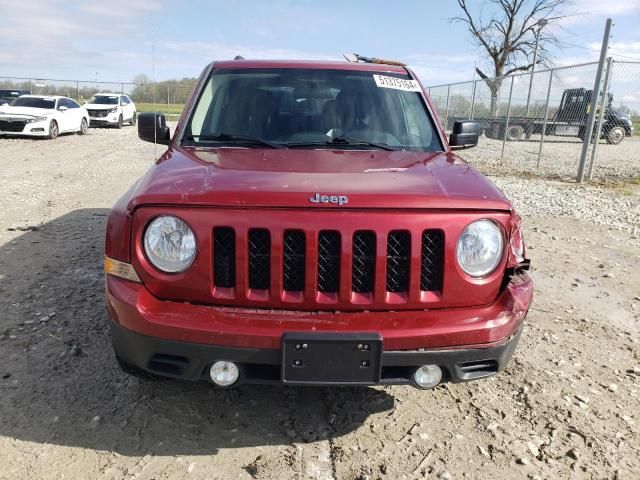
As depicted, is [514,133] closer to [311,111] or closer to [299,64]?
[299,64]

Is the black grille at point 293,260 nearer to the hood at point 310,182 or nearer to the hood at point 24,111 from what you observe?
the hood at point 310,182

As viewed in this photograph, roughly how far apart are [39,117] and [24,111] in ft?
1.76

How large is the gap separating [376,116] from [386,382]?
1.97m

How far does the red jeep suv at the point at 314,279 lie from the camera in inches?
86.2

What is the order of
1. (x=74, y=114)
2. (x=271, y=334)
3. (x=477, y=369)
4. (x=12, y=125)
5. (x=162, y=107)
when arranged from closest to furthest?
(x=271, y=334)
(x=477, y=369)
(x=12, y=125)
(x=74, y=114)
(x=162, y=107)

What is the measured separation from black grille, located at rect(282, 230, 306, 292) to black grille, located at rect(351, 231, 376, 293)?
8.6 inches

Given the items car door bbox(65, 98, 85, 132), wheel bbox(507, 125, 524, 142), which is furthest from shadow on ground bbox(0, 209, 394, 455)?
wheel bbox(507, 125, 524, 142)

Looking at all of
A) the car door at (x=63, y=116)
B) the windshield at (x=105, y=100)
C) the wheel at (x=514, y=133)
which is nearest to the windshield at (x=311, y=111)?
the car door at (x=63, y=116)

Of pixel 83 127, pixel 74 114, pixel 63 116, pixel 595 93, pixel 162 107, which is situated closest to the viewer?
pixel 595 93

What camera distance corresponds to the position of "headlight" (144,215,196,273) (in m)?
2.24

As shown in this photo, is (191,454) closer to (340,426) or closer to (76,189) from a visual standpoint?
(340,426)

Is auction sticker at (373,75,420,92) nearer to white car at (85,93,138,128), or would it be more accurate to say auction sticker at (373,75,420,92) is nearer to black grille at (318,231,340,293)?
black grille at (318,231,340,293)

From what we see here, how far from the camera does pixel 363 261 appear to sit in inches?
89.4

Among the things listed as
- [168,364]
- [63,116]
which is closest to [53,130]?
[63,116]
